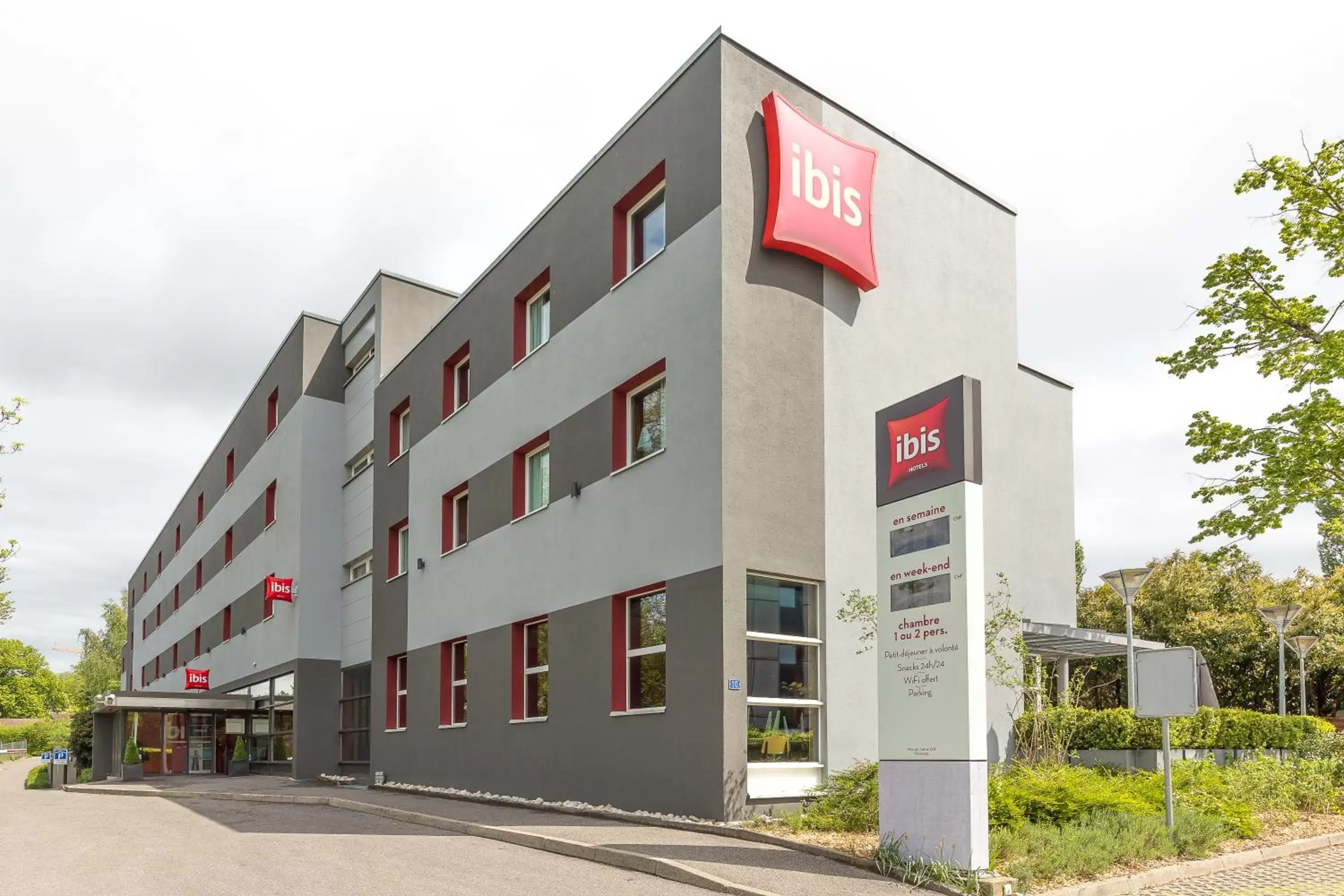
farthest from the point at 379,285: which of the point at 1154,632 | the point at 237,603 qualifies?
the point at 1154,632

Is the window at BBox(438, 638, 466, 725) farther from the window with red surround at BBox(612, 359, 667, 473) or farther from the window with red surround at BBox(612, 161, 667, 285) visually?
the window with red surround at BBox(612, 161, 667, 285)

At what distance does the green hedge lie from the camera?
606 inches

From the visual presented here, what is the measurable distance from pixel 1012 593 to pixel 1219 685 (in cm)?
2195

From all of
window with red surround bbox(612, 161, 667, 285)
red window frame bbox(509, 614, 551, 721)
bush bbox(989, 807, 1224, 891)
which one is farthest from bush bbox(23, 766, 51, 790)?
bush bbox(989, 807, 1224, 891)

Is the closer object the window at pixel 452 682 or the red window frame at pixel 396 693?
the window at pixel 452 682

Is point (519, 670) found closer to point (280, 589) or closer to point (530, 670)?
point (530, 670)

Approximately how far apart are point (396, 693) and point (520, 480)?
735cm

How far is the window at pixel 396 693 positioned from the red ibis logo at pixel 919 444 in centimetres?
1578

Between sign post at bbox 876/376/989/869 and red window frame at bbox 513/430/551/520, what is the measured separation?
9687 mm

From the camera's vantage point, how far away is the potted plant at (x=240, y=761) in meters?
33.5

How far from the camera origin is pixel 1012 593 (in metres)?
17.6

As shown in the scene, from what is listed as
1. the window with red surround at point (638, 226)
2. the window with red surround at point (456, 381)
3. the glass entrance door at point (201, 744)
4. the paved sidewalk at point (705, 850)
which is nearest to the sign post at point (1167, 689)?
the paved sidewalk at point (705, 850)

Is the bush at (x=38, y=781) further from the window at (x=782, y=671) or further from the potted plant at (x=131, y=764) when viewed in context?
the window at (x=782, y=671)

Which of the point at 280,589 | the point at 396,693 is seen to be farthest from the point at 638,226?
the point at 280,589
